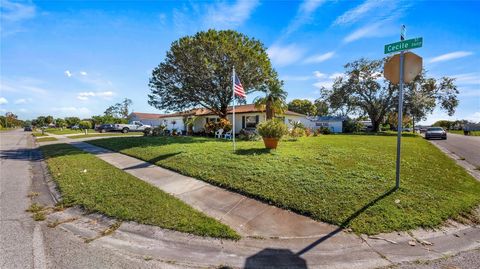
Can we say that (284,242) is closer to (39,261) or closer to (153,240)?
(153,240)

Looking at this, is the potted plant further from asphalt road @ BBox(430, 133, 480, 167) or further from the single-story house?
the single-story house

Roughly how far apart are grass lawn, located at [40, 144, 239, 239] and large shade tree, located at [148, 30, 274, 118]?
13.3 meters

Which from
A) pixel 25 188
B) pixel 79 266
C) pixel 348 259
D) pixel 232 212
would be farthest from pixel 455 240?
pixel 25 188

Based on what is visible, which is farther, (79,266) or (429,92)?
(429,92)

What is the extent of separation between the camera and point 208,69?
62.2 feet

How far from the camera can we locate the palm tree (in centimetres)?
2012

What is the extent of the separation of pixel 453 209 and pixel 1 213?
8.55 metres

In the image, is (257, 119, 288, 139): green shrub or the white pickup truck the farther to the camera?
the white pickup truck

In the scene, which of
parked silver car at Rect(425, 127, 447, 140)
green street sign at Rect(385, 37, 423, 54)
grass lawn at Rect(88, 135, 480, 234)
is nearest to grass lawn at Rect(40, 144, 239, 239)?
grass lawn at Rect(88, 135, 480, 234)

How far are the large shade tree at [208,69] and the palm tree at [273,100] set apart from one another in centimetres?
124

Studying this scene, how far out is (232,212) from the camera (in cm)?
459

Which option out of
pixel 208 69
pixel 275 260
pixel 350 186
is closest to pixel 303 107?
pixel 208 69

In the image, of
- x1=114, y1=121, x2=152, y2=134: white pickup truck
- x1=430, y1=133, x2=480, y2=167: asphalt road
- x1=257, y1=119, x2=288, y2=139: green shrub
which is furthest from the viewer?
x1=114, y1=121, x2=152, y2=134: white pickup truck

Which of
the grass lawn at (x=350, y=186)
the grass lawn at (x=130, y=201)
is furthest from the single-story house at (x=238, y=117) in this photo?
the grass lawn at (x=130, y=201)
